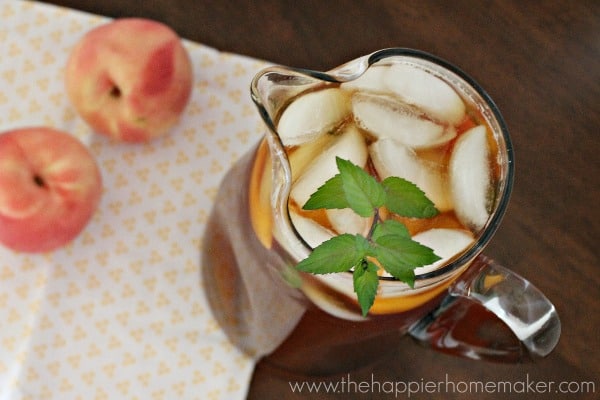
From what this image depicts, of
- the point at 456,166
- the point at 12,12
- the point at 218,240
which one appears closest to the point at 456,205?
the point at 456,166

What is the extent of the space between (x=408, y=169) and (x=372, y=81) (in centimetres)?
5

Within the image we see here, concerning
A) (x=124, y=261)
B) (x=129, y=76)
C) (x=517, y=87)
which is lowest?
(x=124, y=261)

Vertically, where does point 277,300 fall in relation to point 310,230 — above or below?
below

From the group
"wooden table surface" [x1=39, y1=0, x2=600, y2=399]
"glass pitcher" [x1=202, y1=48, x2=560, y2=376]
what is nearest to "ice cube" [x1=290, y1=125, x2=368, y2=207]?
"glass pitcher" [x1=202, y1=48, x2=560, y2=376]

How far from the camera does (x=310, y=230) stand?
41 centimetres

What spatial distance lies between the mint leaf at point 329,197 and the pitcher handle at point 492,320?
4.5 inches

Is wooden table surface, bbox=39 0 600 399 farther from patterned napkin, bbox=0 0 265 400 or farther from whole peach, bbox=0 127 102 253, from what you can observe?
whole peach, bbox=0 127 102 253

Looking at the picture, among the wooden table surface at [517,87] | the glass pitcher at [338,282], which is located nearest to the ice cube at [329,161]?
the glass pitcher at [338,282]

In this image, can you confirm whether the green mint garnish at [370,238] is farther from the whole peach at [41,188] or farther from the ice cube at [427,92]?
the whole peach at [41,188]

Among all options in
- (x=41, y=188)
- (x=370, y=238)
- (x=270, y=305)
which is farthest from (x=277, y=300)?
(x=41, y=188)

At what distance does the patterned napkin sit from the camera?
0.66 metres

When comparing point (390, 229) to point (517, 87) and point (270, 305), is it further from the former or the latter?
point (517, 87)

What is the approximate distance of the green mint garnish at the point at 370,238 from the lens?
38 cm

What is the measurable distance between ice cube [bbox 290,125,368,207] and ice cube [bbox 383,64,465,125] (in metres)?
0.04
